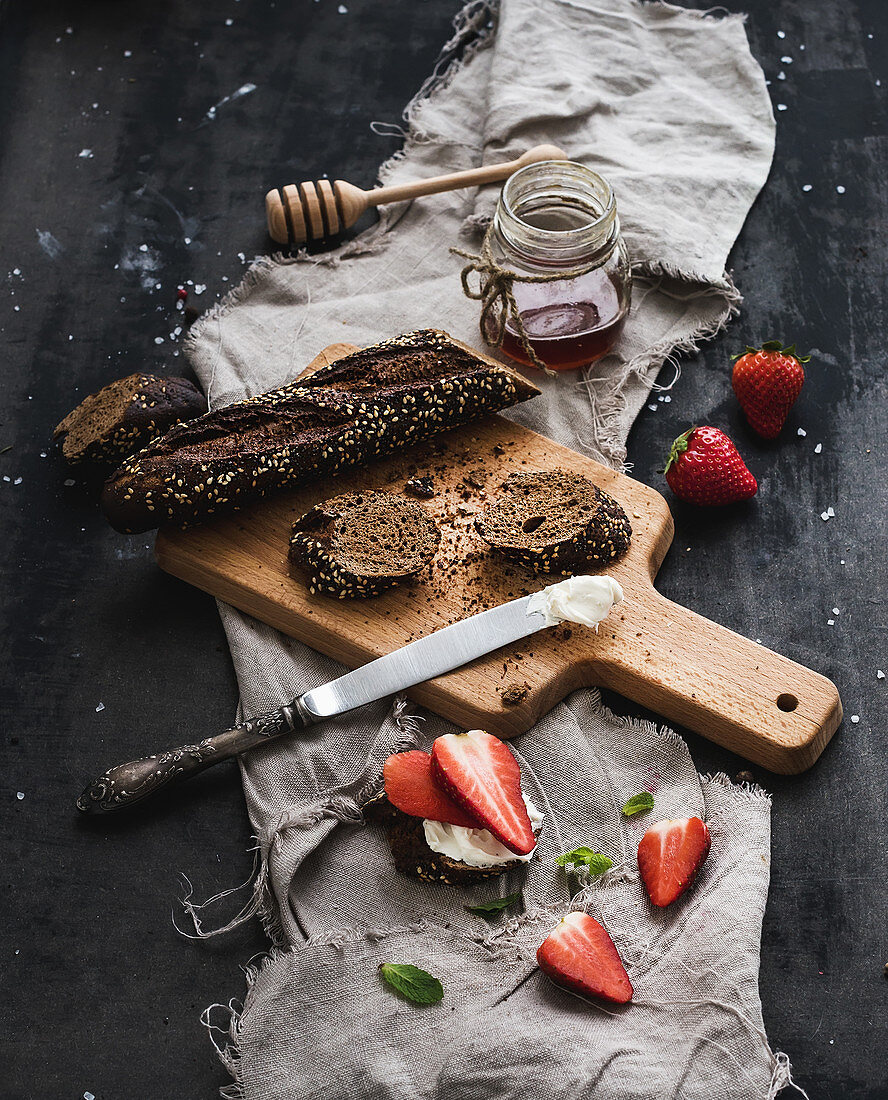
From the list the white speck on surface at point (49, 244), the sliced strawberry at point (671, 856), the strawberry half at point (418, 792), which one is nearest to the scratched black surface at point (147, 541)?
the white speck on surface at point (49, 244)

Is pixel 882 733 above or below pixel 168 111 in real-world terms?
below

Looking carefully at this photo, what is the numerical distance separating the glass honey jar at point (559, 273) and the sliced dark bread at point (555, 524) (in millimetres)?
498

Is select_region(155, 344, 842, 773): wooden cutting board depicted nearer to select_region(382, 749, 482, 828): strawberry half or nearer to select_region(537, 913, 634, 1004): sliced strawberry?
select_region(382, 749, 482, 828): strawberry half

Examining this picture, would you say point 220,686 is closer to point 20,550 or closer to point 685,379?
point 20,550

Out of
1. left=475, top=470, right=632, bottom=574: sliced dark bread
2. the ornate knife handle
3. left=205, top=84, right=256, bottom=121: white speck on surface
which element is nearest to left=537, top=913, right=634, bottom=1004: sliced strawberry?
the ornate knife handle

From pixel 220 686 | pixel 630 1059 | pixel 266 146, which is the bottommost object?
pixel 630 1059

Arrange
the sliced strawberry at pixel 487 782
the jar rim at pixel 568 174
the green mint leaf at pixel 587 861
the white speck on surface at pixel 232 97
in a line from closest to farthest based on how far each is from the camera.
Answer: the sliced strawberry at pixel 487 782, the green mint leaf at pixel 587 861, the jar rim at pixel 568 174, the white speck on surface at pixel 232 97

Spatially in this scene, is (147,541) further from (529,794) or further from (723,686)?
(723,686)

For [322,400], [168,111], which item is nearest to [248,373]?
[322,400]

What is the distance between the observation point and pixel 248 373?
10.6 feet

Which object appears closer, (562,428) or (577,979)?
(577,979)

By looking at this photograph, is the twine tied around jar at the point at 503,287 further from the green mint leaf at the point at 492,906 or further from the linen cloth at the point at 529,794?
the green mint leaf at the point at 492,906

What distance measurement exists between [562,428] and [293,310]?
3.21 feet

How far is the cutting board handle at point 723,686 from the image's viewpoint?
2508 millimetres
